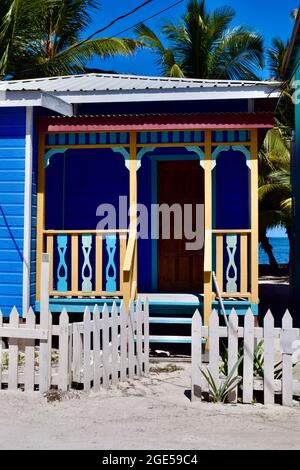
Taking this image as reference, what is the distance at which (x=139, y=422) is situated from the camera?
17.2 feet

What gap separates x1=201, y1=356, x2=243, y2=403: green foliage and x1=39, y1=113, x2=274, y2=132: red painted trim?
3.96 metres

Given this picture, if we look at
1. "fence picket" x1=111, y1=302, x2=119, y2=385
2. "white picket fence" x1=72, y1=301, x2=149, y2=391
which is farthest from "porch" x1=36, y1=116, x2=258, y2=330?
"fence picket" x1=111, y1=302, x2=119, y2=385

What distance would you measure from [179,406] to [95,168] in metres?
5.70

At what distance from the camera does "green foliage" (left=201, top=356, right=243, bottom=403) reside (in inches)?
230

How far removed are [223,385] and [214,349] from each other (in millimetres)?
379

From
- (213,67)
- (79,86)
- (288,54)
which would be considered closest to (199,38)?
(213,67)

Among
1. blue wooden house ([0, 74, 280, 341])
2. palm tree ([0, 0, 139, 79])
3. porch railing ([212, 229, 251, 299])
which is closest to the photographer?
porch railing ([212, 229, 251, 299])

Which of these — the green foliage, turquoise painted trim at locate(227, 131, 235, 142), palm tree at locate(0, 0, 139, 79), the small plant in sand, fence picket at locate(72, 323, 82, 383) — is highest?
palm tree at locate(0, 0, 139, 79)

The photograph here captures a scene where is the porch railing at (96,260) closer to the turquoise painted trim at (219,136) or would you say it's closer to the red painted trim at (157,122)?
the red painted trim at (157,122)

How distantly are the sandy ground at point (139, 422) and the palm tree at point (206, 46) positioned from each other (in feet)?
75.9

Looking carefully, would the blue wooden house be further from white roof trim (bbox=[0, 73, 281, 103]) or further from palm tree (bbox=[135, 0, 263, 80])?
palm tree (bbox=[135, 0, 263, 80])

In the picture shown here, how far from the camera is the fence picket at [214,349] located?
5945 mm

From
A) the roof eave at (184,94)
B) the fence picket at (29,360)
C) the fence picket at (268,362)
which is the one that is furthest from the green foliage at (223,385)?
the roof eave at (184,94)

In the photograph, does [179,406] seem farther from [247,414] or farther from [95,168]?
[95,168]
